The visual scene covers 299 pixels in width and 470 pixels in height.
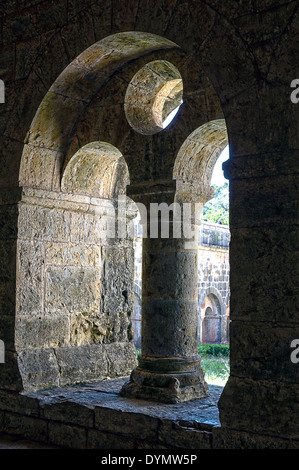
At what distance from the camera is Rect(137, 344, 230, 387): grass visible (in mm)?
7859

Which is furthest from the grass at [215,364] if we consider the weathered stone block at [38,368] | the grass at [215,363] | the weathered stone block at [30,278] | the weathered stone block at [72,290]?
the weathered stone block at [30,278]

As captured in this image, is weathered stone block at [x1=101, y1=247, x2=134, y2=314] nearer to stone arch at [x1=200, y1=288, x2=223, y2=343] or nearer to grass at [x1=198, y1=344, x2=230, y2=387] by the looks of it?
grass at [x1=198, y1=344, x2=230, y2=387]

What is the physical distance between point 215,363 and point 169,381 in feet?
21.7

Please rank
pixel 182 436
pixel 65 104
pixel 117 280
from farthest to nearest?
pixel 117 280 → pixel 65 104 → pixel 182 436

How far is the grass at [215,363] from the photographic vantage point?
7859mm

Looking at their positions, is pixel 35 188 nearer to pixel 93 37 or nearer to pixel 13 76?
pixel 13 76

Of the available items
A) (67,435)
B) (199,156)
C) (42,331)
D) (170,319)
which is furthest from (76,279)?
(199,156)

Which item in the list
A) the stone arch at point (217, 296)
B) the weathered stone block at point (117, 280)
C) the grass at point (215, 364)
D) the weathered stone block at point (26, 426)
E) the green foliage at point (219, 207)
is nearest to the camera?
the weathered stone block at point (26, 426)

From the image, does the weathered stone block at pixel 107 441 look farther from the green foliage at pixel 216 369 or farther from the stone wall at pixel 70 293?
the green foliage at pixel 216 369

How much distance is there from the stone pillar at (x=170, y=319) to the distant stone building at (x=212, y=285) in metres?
8.29

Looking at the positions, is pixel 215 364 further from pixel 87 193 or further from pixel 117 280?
pixel 87 193

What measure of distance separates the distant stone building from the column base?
326 inches

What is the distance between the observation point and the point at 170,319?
3811mm

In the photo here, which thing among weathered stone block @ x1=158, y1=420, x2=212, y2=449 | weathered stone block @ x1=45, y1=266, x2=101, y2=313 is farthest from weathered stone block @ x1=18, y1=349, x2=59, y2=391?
weathered stone block @ x1=158, y1=420, x2=212, y2=449
